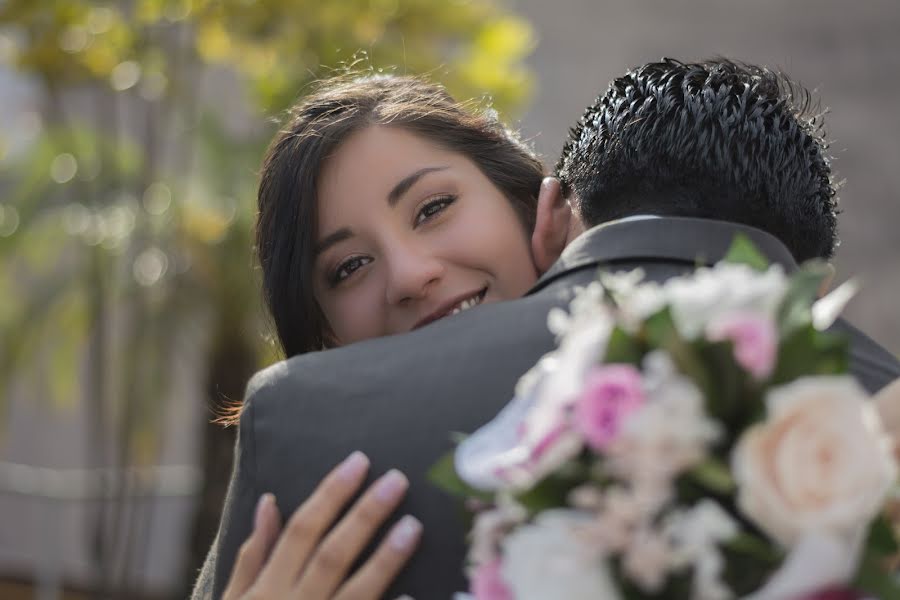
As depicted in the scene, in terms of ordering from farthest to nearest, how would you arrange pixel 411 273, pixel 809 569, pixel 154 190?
pixel 154 190 → pixel 411 273 → pixel 809 569

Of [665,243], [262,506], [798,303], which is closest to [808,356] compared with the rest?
[798,303]

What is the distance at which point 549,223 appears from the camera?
9.84 ft

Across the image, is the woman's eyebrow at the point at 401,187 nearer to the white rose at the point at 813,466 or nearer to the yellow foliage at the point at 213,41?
the white rose at the point at 813,466

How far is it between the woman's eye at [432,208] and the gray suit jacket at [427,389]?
79cm

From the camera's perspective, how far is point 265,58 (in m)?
10.4

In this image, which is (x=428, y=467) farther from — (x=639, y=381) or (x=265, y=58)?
(x=265, y=58)

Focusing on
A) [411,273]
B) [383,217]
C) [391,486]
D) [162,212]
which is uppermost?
[162,212]

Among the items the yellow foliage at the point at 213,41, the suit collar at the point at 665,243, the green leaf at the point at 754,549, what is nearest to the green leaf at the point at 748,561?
the green leaf at the point at 754,549

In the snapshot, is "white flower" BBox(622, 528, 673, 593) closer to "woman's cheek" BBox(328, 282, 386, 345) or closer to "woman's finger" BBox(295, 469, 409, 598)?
"woman's finger" BBox(295, 469, 409, 598)

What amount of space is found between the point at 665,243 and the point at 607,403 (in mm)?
698

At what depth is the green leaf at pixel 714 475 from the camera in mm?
1396

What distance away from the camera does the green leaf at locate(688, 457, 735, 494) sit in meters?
1.40

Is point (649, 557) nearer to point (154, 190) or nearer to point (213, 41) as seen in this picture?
point (213, 41)

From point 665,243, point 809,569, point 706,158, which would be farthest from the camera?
point 706,158
